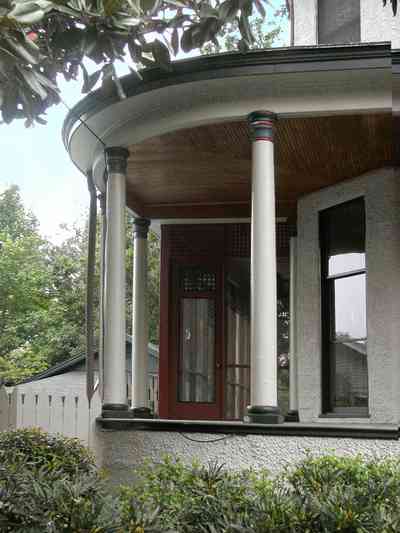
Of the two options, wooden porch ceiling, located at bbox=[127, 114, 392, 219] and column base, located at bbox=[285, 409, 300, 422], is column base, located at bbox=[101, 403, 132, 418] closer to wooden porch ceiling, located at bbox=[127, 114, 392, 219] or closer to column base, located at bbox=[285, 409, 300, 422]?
wooden porch ceiling, located at bbox=[127, 114, 392, 219]

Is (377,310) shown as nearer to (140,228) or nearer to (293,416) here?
(293,416)

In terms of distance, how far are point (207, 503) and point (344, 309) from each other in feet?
18.6

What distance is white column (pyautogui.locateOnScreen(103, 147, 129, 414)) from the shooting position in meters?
8.63

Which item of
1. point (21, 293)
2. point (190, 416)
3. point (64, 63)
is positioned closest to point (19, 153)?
point (21, 293)

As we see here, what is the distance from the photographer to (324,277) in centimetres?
1039

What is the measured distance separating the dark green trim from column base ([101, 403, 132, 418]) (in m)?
3.17

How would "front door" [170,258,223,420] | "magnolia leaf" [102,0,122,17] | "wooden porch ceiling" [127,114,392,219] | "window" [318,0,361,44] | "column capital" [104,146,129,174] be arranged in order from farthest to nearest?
1. "front door" [170,258,223,420]
2. "window" [318,0,361,44]
3. "column capital" [104,146,129,174]
4. "wooden porch ceiling" [127,114,392,219]
5. "magnolia leaf" [102,0,122,17]

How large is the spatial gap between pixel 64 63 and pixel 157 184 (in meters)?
5.22

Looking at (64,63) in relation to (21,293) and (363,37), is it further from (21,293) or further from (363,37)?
(21,293)

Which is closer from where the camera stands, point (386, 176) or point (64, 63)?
point (64, 63)

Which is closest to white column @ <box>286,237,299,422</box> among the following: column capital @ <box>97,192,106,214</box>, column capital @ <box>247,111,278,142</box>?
column capital @ <box>97,192,106,214</box>

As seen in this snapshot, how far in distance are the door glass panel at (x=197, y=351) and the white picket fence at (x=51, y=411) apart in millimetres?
2839

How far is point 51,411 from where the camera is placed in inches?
374

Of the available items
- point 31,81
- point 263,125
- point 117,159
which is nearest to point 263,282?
point 263,125
